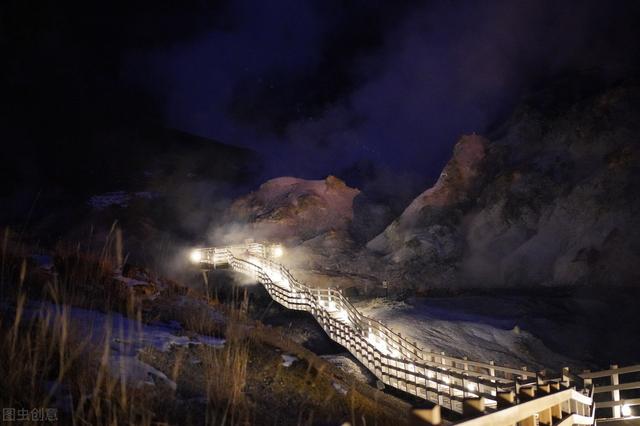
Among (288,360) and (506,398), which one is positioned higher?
(506,398)

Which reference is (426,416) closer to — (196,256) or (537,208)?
(537,208)

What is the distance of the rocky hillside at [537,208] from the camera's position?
2234 centimetres

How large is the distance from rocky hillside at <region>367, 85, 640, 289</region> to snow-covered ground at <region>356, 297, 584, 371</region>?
582 centimetres

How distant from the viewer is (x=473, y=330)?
16797 mm

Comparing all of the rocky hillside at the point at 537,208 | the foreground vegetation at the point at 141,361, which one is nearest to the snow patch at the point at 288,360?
the foreground vegetation at the point at 141,361

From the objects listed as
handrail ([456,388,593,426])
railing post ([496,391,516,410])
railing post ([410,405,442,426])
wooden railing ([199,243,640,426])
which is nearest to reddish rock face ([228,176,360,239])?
wooden railing ([199,243,640,426])

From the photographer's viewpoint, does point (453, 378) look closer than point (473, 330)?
Yes

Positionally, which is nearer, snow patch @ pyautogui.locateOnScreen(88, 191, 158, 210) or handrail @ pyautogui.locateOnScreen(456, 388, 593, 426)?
handrail @ pyautogui.locateOnScreen(456, 388, 593, 426)

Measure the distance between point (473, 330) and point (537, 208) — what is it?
14.8 meters

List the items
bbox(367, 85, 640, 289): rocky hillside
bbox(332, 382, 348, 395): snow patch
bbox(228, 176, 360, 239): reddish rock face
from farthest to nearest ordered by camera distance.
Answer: bbox(228, 176, 360, 239): reddish rock face < bbox(367, 85, 640, 289): rocky hillside < bbox(332, 382, 348, 395): snow patch

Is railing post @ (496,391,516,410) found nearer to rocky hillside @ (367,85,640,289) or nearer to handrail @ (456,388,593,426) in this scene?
handrail @ (456,388,593,426)

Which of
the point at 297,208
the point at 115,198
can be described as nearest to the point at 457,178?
the point at 297,208

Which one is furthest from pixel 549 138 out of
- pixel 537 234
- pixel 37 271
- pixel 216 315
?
pixel 37 271

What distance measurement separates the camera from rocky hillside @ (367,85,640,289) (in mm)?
22344
